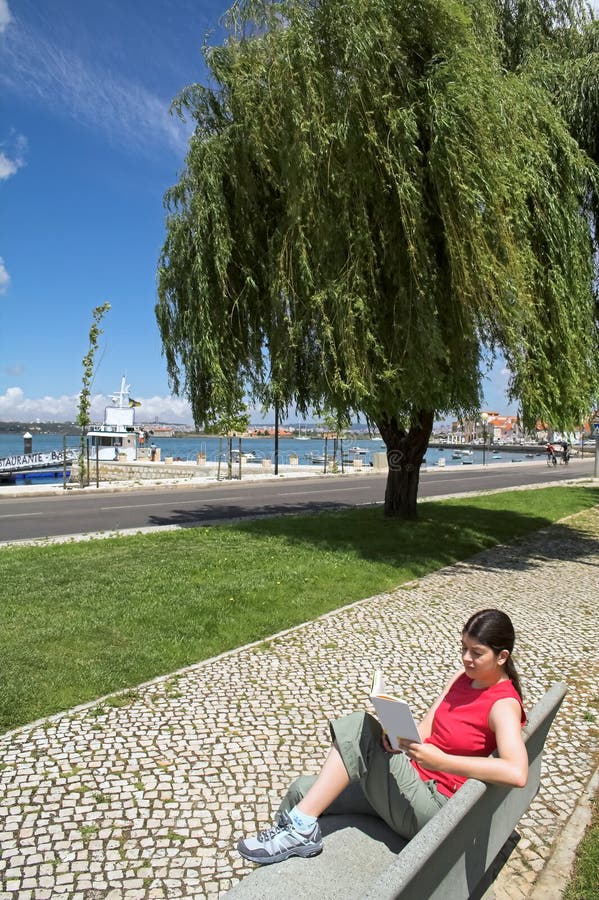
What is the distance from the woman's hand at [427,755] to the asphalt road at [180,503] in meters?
11.2

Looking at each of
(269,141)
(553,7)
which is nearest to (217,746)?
(269,141)

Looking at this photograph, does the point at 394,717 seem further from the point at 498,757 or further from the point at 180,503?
the point at 180,503

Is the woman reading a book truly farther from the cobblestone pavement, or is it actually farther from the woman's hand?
the cobblestone pavement

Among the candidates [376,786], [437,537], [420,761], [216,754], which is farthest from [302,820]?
[437,537]

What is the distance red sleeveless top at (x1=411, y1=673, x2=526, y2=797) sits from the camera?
278cm

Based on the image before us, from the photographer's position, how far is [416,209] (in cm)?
916

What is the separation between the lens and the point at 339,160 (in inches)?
384

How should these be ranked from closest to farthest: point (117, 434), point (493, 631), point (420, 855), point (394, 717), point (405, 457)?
point (420, 855) → point (394, 717) → point (493, 631) → point (405, 457) → point (117, 434)

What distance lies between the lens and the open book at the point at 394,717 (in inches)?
101

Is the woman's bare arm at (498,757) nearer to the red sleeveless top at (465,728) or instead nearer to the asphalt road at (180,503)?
the red sleeveless top at (465,728)

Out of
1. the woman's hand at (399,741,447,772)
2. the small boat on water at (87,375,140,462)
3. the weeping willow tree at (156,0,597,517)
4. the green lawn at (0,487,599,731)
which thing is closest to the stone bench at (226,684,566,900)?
the woman's hand at (399,741,447,772)

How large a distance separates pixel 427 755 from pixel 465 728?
0.94ft

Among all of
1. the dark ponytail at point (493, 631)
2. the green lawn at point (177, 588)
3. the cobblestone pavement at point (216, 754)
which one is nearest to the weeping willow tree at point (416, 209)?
the green lawn at point (177, 588)

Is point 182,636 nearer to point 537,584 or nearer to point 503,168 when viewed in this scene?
point 537,584
